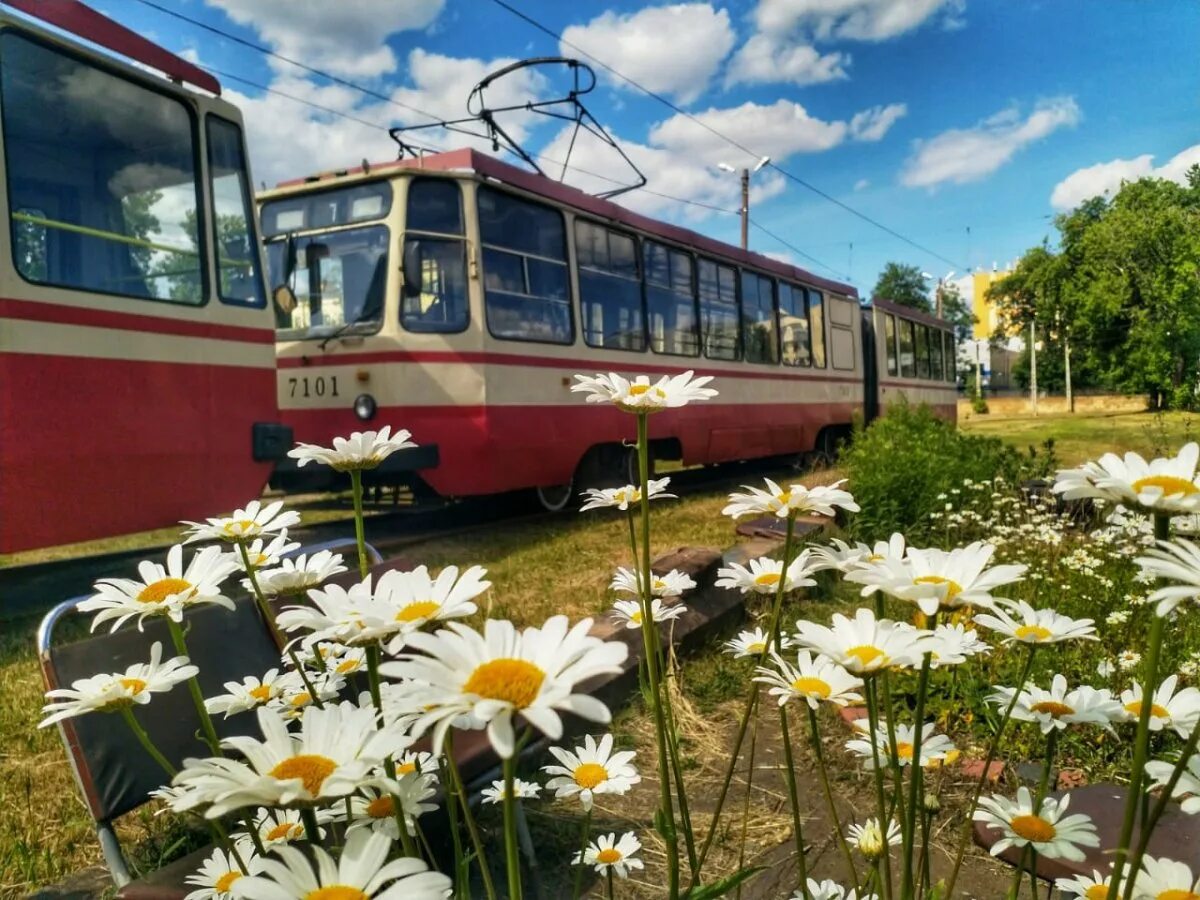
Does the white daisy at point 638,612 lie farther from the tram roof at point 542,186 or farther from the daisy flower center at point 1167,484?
the tram roof at point 542,186

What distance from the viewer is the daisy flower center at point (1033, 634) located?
93 centimetres

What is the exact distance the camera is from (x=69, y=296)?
4387 mm

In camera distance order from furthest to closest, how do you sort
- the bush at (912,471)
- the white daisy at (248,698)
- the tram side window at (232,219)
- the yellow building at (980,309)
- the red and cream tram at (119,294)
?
the yellow building at (980,309) → the bush at (912,471) → the tram side window at (232,219) → the red and cream tram at (119,294) → the white daisy at (248,698)

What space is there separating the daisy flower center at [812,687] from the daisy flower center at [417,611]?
0.46 metres

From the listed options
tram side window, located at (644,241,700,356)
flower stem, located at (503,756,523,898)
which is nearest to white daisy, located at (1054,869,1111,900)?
flower stem, located at (503,756,523,898)

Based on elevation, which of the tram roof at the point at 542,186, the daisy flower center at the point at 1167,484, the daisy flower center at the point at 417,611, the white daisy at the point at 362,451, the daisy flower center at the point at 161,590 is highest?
the tram roof at the point at 542,186

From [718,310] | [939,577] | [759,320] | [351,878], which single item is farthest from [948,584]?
[759,320]

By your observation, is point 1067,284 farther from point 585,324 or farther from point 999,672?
point 999,672

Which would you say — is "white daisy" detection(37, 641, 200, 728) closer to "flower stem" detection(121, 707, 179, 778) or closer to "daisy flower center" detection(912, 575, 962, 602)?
"flower stem" detection(121, 707, 179, 778)

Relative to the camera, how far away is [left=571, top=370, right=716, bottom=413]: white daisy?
38.0 inches

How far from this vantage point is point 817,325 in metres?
13.0

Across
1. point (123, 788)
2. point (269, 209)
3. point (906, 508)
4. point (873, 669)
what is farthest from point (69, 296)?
point (906, 508)

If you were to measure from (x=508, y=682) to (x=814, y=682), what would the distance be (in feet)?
1.79

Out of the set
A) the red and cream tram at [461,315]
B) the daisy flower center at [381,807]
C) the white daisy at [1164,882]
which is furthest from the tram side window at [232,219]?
the white daisy at [1164,882]
